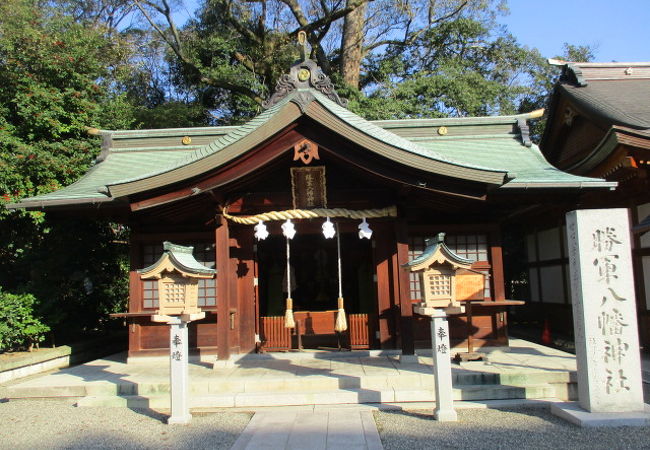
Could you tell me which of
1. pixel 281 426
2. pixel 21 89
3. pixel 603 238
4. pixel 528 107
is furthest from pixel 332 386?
pixel 528 107

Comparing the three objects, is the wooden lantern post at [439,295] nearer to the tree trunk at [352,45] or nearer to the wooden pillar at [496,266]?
the wooden pillar at [496,266]

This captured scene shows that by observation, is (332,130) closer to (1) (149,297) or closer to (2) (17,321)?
(1) (149,297)

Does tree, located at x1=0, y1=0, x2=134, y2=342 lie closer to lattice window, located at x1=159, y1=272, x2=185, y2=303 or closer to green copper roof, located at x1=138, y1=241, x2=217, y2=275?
green copper roof, located at x1=138, y1=241, x2=217, y2=275

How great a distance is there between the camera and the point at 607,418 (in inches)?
207

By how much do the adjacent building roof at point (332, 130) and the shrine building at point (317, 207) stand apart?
0.09 ft

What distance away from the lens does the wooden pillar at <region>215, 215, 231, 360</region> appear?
25.1 ft

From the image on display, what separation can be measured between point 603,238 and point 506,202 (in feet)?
10.6

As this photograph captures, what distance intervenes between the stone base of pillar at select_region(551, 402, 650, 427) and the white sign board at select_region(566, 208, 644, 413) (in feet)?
0.21

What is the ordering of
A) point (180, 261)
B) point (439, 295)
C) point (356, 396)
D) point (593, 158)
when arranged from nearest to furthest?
point (439, 295) < point (180, 261) < point (356, 396) < point (593, 158)

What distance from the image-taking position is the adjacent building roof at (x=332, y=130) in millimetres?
7066

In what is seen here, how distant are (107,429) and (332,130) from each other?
4802 mm

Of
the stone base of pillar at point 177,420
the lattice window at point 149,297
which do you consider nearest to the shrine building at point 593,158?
the stone base of pillar at point 177,420

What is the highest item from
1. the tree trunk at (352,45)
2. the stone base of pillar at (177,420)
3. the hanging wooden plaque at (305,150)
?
the tree trunk at (352,45)

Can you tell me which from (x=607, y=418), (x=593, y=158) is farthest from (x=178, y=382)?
(x=593, y=158)
